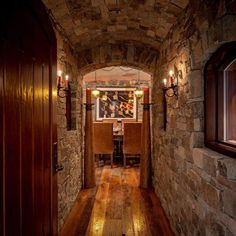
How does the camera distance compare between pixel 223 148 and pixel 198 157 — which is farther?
pixel 198 157

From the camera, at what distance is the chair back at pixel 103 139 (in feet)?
18.3

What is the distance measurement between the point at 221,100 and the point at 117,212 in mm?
2038

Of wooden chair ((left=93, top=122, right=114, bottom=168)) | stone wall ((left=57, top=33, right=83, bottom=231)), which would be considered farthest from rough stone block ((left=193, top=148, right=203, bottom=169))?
wooden chair ((left=93, top=122, right=114, bottom=168))

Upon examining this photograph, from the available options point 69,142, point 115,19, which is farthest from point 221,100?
point 69,142

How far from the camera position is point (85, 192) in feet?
12.7

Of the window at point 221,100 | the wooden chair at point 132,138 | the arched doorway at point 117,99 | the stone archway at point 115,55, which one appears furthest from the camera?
the arched doorway at point 117,99

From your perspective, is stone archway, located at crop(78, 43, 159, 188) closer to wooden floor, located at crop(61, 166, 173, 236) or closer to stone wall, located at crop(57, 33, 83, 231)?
stone wall, located at crop(57, 33, 83, 231)

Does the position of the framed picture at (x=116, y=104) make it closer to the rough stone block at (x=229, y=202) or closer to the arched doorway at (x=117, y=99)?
the arched doorway at (x=117, y=99)

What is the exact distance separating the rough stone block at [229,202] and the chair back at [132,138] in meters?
4.10

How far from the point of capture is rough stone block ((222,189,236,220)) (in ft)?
4.17

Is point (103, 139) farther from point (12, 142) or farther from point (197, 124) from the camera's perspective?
point (12, 142)

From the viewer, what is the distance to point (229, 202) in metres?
1.32

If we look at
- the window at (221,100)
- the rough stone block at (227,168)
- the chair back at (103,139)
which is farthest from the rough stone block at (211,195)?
the chair back at (103,139)

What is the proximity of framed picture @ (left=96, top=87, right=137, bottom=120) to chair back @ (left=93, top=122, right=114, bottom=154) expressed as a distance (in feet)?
7.97
